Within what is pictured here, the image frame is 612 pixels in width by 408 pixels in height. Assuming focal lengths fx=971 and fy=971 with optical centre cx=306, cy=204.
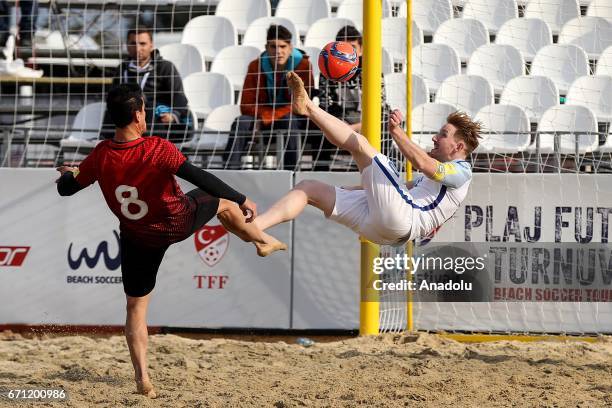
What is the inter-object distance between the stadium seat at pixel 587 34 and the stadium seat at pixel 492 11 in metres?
0.62

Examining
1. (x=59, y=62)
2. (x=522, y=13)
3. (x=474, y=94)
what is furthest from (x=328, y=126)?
(x=59, y=62)

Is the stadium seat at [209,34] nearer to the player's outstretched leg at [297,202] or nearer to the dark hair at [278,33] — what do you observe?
the dark hair at [278,33]

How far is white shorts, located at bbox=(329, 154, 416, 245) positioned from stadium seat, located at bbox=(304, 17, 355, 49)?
466 centimetres

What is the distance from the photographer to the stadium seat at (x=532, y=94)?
10.3 m

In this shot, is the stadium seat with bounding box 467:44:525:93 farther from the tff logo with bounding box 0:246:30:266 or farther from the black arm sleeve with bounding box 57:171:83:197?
the black arm sleeve with bounding box 57:171:83:197

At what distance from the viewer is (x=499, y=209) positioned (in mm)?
9125

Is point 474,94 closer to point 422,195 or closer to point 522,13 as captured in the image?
point 522,13

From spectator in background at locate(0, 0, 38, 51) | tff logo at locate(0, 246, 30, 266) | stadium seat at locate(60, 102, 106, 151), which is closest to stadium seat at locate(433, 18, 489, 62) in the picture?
stadium seat at locate(60, 102, 106, 151)

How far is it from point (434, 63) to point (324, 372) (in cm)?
452

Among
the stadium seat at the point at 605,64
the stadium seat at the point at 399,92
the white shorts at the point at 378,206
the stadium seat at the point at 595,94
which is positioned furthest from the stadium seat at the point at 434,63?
the white shorts at the point at 378,206

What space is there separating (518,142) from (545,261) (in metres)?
1.34

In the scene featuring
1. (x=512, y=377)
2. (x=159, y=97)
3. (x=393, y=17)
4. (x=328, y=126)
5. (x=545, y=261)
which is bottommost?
(x=512, y=377)

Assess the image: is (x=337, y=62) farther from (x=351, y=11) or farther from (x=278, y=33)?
(x=351, y=11)

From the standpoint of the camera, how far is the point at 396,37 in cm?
1073
